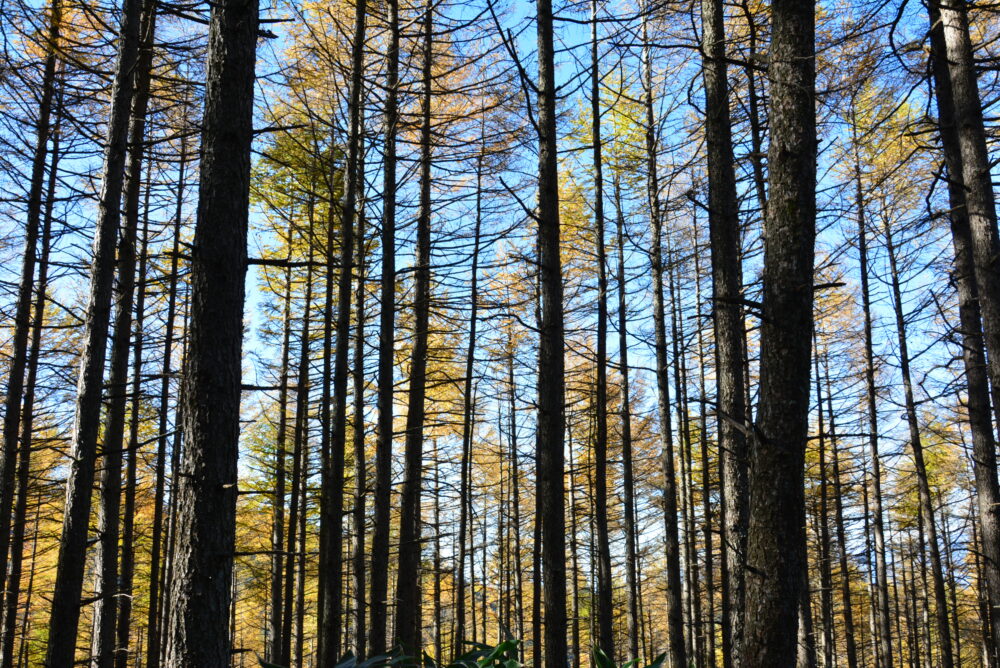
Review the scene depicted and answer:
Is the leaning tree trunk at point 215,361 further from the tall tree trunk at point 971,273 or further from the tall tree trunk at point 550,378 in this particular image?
the tall tree trunk at point 971,273

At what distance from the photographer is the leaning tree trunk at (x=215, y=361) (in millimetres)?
3721

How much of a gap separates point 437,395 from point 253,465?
5.29 meters

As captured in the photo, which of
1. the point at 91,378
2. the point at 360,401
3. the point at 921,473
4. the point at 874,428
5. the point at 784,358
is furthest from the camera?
the point at 874,428

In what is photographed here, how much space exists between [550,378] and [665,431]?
5.76m

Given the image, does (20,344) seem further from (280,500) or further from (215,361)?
(215,361)

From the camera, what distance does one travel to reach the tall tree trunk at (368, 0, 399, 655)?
7520 mm

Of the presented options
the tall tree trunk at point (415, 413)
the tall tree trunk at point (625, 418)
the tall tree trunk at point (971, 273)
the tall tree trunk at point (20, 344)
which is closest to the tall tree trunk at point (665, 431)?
the tall tree trunk at point (625, 418)

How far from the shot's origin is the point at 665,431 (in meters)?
11.1

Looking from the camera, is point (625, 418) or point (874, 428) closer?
point (625, 418)

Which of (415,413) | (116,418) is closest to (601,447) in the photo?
(415,413)

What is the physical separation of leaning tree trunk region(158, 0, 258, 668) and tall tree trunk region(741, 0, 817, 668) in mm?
2964

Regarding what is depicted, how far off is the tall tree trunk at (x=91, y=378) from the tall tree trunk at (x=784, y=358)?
18.2 feet

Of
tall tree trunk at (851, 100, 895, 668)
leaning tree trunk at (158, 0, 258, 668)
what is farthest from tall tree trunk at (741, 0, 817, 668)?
tall tree trunk at (851, 100, 895, 668)

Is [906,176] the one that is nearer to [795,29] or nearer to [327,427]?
[795,29]
